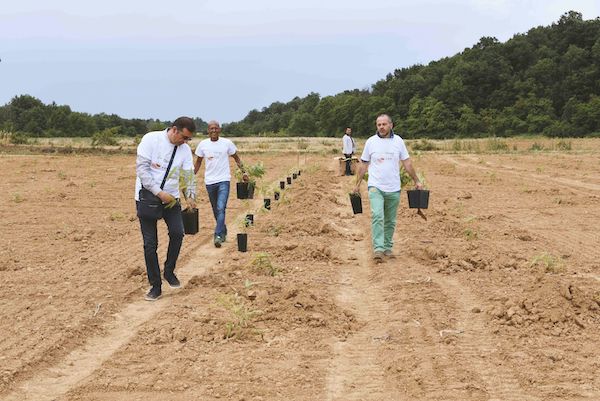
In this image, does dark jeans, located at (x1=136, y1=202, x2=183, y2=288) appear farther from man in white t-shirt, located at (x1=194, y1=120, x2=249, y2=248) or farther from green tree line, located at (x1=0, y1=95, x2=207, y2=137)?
green tree line, located at (x1=0, y1=95, x2=207, y2=137)

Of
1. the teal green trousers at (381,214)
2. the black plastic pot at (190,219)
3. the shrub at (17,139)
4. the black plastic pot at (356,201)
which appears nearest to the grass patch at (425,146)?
the shrub at (17,139)

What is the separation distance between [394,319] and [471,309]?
78 centimetres

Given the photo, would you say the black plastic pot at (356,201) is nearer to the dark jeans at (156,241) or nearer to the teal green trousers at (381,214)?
the teal green trousers at (381,214)

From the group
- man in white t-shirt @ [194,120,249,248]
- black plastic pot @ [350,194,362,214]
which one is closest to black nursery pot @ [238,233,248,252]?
man in white t-shirt @ [194,120,249,248]

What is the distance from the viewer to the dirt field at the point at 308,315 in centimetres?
471

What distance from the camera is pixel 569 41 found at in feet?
261

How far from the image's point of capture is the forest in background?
69.4 m

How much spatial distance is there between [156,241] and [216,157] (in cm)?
299

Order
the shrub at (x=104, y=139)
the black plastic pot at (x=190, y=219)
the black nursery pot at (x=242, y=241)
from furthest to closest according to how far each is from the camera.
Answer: the shrub at (x=104, y=139)
the black nursery pot at (x=242, y=241)
the black plastic pot at (x=190, y=219)

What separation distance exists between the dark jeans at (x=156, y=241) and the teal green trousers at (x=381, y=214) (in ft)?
8.50

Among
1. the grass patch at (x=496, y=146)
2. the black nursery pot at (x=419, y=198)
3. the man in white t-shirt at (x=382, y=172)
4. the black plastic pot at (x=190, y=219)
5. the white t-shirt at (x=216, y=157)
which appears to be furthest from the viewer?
the grass patch at (x=496, y=146)

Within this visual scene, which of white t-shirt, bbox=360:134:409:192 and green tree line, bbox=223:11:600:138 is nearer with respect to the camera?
white t-shirt, bbox=360:134:409:192

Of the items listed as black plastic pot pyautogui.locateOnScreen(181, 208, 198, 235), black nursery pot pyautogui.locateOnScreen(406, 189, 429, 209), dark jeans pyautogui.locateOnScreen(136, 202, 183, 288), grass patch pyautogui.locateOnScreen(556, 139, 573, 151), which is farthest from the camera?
grass patch pyautogui.locateOnScreen(556, 139, 573, 151)

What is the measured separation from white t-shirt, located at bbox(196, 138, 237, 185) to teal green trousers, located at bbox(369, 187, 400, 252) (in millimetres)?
2178
